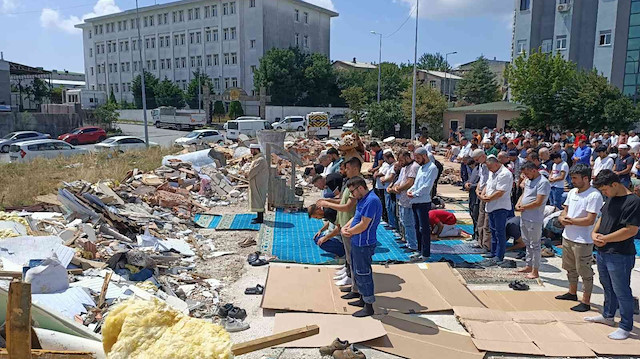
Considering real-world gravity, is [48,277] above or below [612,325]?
above

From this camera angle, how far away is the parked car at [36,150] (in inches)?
877

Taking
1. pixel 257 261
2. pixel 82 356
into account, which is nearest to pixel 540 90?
pixel 257 261

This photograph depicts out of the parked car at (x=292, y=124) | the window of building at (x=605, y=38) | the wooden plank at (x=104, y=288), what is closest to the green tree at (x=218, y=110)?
the parked car at (x=292, y=124)

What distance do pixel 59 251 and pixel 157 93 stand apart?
194ft

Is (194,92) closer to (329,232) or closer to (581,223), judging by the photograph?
(329,232)

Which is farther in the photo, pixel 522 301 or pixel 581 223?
pixel 522 301

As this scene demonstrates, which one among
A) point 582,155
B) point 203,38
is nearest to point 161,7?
point 203,38

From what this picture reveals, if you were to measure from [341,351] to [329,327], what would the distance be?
2.01ft

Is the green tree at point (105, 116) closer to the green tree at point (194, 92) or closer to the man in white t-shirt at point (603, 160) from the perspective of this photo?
the green tree at point (194, 92)

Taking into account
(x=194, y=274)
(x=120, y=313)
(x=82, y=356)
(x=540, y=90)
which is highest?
(x=540, y=90)

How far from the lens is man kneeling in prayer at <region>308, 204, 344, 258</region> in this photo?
7.01 meters

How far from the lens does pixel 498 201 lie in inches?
312

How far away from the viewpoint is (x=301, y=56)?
59.2 m

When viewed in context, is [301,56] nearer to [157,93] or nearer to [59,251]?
[157,93]
